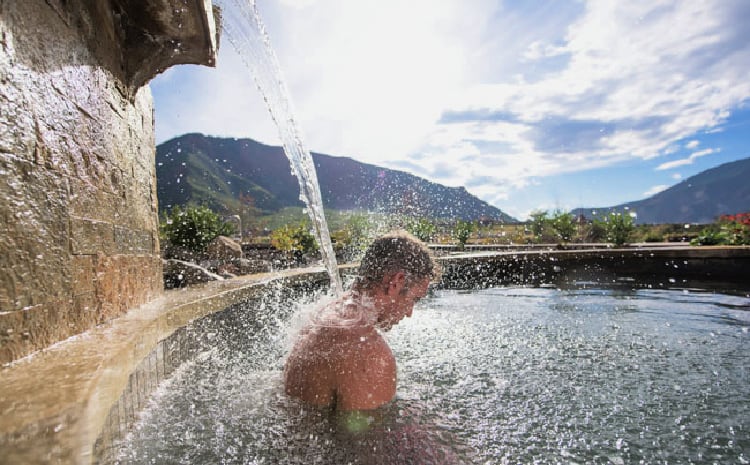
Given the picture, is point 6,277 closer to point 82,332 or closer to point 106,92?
point 82,332

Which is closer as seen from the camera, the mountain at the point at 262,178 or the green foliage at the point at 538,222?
the green foliage at the point at 538,222

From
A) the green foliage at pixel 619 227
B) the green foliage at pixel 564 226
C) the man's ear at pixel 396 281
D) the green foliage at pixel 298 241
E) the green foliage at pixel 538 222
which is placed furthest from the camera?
the green foliage at pixel 538 222

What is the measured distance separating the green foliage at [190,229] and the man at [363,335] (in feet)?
28.0

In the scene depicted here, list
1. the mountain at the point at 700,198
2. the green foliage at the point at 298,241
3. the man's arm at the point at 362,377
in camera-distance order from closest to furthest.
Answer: the man's arm at the point at 362,377, the green foliage at the point at 298,241, the mountain at the point at 700,198

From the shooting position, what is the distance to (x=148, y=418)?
1728mm

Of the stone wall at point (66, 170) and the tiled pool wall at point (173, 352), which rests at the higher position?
the stone wall at point (66, 170)

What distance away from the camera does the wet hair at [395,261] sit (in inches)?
75.4

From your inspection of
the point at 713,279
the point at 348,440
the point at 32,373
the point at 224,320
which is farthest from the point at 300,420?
the point at 713,279

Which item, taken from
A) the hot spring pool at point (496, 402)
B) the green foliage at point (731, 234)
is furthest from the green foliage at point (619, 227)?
the hot spring pool at point (496, 402)

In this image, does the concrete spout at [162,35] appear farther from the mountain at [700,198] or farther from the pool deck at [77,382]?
the mountain at [700,198]

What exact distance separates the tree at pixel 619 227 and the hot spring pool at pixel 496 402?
348 inches

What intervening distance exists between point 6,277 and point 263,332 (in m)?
2.36

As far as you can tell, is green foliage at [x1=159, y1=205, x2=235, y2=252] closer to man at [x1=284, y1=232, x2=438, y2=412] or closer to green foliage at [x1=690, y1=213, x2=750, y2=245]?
man at [x1=284, y1=232, x2=438, y2=412]

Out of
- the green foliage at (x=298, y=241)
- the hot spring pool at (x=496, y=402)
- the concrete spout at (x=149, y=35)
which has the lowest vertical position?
the hot spring pool at (x=496, y=402)
